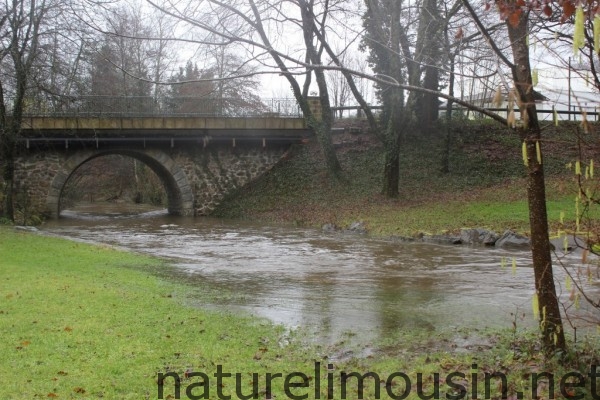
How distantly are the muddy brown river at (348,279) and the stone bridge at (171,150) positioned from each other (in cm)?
852

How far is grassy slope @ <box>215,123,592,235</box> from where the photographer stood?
64.4 ft

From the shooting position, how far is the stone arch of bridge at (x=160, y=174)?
27953 millimetres

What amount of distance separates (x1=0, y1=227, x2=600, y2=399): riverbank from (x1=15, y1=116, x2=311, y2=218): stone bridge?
1961cm

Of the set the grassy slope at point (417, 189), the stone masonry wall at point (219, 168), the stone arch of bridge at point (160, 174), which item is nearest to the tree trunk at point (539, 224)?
the grassy slope at point (417, 189)

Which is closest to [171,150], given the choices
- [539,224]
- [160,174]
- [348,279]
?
[160,174]

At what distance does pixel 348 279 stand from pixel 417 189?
14.2 m

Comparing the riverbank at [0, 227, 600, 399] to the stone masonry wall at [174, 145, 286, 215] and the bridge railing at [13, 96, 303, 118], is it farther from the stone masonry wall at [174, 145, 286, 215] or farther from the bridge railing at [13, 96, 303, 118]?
the stone masonry wall at [174, 145, 286, 215]

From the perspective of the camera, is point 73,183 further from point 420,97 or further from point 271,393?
point 271,393

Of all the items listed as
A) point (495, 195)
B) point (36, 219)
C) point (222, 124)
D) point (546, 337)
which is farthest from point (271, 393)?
point (222, 124)

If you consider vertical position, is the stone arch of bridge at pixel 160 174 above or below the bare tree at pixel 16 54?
below

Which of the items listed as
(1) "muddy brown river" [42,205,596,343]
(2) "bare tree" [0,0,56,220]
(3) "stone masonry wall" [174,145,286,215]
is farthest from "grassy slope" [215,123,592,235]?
(2) "bare tree" [0,0,56,220]

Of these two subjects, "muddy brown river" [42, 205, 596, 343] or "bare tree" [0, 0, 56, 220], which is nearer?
"muddy brown river" [42, 205, 596, 343]

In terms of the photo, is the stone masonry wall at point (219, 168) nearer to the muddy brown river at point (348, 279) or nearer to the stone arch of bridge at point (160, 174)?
the stone arch of bridge at point (160, 174)

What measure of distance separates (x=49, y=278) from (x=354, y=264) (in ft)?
20.8
